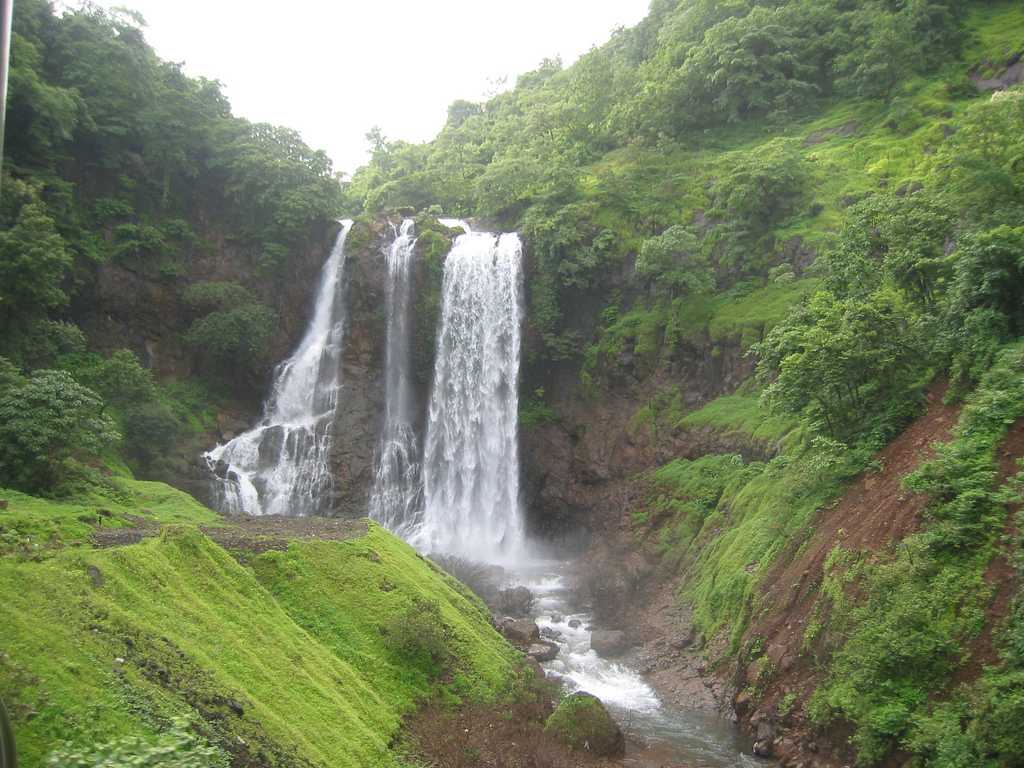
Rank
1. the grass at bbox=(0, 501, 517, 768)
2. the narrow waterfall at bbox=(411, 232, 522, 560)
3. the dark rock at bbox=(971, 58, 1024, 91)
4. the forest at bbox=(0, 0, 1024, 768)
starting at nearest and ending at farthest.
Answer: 1. the grass at bbox=(0, 501, 517, 768)
2. the forest at bbox=(0, 0, 1024, 768)
3. the narrow waterfall at bbox=(411, 232, 522, 560)
4. the dark rock at bbox=(971, 58, 1024, 91)

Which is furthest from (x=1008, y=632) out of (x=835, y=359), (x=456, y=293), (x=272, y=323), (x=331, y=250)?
(x=331, y=250)

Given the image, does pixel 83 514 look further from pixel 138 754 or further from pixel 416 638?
pixel 138 754

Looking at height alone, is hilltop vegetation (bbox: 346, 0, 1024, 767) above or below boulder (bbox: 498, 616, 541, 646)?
above

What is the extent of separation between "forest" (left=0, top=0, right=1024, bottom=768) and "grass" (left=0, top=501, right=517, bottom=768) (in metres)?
0.07

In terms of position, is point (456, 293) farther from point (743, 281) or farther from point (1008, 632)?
point (1008, 632)

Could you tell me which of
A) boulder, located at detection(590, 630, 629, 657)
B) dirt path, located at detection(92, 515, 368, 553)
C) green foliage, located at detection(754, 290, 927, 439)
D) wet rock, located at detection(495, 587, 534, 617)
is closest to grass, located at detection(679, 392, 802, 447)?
green foliage, located at detection(754, 290, 927, 439)

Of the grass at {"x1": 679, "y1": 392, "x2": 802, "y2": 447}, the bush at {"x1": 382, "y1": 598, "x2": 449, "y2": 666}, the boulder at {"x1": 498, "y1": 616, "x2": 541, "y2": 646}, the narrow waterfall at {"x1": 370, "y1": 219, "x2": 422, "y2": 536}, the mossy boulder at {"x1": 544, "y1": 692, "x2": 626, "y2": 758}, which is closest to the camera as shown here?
the mossy boulder at {"x1": 544, "y1": 692, "x2": 626, "y2": 758}

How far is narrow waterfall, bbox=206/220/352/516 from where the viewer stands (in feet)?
86.3

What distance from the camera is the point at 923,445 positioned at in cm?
1312

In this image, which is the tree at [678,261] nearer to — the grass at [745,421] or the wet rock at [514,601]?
the grass at [745,421]

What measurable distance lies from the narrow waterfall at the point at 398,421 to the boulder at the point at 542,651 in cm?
1148

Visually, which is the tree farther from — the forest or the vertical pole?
the vertical pole

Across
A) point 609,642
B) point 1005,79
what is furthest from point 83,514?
point 1005,79

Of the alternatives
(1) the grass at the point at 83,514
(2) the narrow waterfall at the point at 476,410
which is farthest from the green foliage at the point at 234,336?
(1) the grass at the point at 83,514
